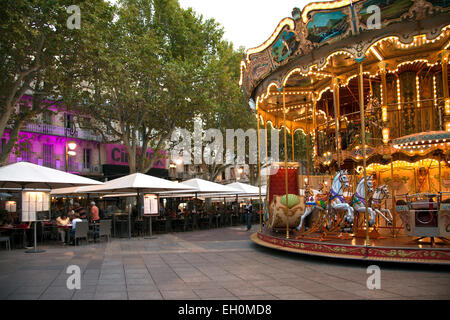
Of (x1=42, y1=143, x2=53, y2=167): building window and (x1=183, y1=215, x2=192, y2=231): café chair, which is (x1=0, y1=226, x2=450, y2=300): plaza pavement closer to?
(x1=183, y1=215, x2=192, y2=231): café chair

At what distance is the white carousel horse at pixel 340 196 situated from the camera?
10695mm

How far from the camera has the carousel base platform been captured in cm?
840

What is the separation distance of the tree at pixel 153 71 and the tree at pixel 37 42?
7.10 ft

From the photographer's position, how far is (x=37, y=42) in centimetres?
1505

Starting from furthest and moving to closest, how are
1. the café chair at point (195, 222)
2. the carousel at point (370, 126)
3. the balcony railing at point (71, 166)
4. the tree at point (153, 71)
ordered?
1. the balcony railing at point (71, 166)
2. the café chair at point (195, 222)
3. the tree at point (153, 71)
4. the carousel at point (370, 126)

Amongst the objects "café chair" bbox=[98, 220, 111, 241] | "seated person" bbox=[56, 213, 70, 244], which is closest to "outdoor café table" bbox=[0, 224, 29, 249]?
"seated person" bbox=[56, 213, 70, 244]

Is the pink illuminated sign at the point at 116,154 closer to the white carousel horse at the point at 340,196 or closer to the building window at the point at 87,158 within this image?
the building window at the point at 87,158

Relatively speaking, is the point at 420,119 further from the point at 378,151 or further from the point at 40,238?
the point at 40,238

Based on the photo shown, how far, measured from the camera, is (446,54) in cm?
1180

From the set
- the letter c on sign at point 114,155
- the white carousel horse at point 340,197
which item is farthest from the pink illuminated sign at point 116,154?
the white carousel horse at point 340,197

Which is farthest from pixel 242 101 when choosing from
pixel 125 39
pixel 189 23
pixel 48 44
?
pixel 48 44

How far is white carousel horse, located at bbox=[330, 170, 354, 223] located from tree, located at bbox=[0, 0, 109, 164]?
11.4 metres
